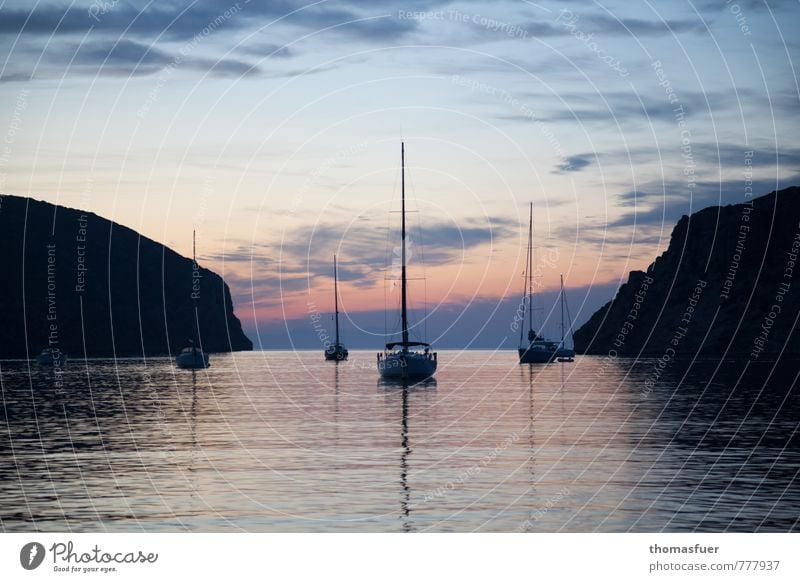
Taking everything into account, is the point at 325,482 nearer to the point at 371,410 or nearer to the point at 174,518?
the point at 174,518

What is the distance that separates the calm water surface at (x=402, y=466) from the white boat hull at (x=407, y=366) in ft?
76.9

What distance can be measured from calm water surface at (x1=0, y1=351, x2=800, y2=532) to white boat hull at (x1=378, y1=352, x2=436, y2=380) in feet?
76.9

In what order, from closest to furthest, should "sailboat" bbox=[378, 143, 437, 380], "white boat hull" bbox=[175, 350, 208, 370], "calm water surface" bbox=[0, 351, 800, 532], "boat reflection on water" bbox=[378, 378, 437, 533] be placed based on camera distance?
"calm water surface" bbox=[0, 351, 800, 532]
"boat reflection on water" bbox=[378, 378, 437, 533]
"sailboat" bbox=[378, 143, 437, 380]
"white boat hull" bbox=[175, 350, 208, 370]

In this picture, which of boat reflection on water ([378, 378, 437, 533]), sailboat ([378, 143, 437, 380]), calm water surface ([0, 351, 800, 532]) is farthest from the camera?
sailboat ([378, 143, 437, 380])

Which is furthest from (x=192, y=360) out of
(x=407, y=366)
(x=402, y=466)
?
(x=402, y=466)

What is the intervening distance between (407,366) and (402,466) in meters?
65.8

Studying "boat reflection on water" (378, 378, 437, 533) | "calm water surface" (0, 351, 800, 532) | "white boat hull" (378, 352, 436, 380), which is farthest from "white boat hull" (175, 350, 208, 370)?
"calm water surface" (0, 351, 800, 532)

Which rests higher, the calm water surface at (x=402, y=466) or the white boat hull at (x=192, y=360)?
the calm water surface at (x=402, y=466)

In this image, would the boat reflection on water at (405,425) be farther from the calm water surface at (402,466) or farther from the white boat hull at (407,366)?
the white boat hull at (407,366)

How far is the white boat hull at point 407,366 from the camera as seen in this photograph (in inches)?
4269

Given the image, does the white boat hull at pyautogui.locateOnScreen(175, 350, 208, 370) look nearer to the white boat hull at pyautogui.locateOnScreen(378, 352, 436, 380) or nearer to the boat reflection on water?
the boat reflection on water

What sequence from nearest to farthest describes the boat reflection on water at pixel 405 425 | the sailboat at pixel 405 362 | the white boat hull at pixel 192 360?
the boat reflection on water at pixel 405 425 < the sailboat at pixel 405 362 < the white boat hull at pixel 192 360

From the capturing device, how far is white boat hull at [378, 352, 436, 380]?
4269 inches

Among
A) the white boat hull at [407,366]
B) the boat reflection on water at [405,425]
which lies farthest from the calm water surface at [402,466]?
the white boat hull at [407,366]
